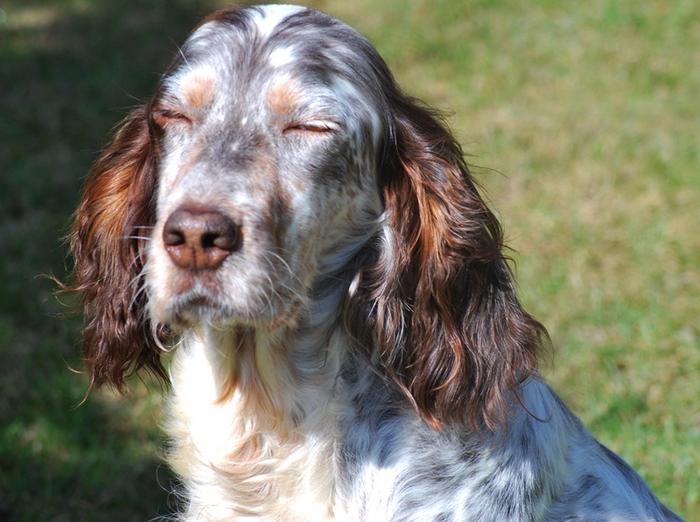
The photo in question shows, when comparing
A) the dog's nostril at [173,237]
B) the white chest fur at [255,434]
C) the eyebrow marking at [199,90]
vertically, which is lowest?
the white chest fur at [255,434]

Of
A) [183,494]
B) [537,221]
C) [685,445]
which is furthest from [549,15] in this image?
[183,494]

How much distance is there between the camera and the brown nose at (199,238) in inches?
109

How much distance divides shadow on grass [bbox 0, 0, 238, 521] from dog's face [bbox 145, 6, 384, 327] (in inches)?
47.3

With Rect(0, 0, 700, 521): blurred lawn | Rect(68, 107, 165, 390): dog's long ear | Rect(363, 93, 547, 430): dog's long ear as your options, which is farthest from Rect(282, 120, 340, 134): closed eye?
Rect(0, 0, 700, 521): blurred lawn

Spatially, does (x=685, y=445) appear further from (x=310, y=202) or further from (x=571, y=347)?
(x=310, y=202)

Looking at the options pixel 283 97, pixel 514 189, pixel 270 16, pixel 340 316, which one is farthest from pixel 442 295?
pixel 514 189

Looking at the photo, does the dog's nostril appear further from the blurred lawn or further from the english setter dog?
the blurred lawn

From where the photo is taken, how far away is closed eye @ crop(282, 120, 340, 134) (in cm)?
307

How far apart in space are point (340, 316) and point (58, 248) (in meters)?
3.72

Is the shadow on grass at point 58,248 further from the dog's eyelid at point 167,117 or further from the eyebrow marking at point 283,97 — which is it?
the eyebrow marking at point 283,97

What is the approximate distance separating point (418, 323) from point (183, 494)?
1.04 m

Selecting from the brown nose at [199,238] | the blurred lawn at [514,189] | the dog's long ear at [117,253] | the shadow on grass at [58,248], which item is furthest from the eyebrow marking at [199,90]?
the shadow on grass at [58,248]

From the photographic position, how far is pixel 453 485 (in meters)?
3.19

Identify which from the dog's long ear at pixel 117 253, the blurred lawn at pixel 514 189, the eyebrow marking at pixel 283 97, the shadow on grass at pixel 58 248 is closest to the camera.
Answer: the eyebrow marking at pixel 283 97
